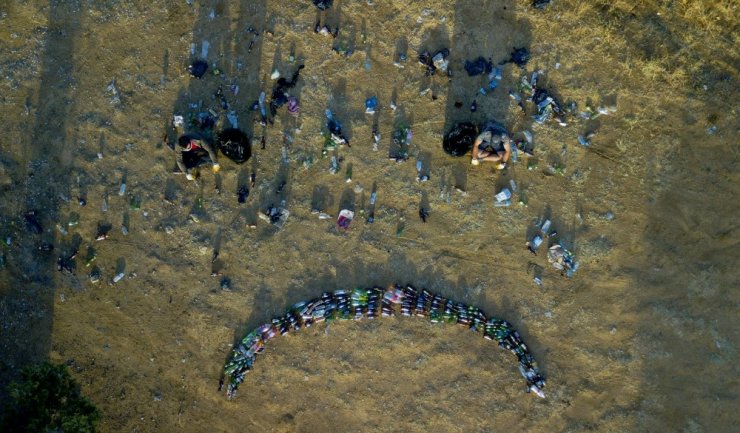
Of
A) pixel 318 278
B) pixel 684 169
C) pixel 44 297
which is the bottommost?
pixel 44 297

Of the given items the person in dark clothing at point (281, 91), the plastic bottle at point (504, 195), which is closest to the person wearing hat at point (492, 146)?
the plastic bottle at point (504, 195)

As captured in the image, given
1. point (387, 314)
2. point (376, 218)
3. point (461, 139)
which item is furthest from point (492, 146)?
point (387, 314)

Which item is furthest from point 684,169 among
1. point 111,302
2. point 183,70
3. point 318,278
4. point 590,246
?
point 111,302

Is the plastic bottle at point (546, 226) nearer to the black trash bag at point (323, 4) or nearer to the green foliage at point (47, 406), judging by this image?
the black trash bag at point (323, 4)

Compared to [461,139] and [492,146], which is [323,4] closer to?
[461,139]

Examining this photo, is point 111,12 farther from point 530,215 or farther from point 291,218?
point 530,215
